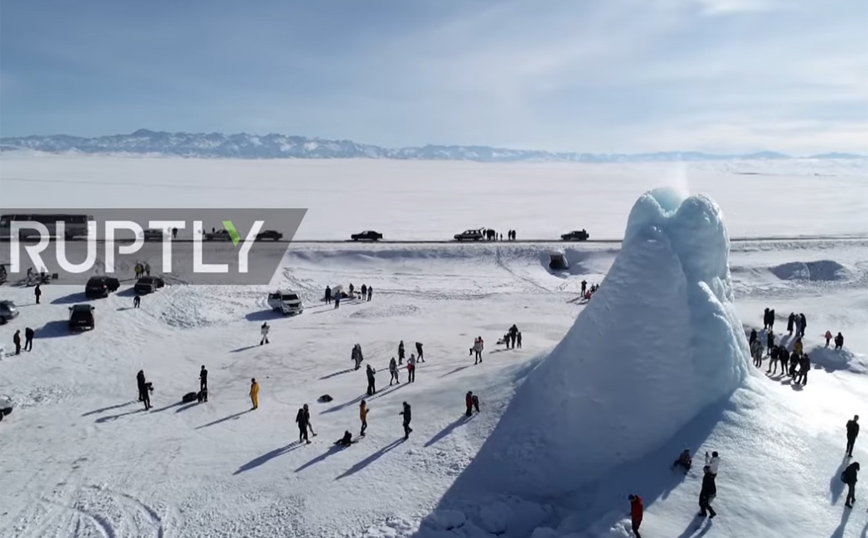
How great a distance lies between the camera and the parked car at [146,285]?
118 feet

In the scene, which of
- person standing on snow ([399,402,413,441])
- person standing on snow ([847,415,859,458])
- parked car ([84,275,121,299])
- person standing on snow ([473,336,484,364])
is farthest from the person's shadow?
parked car ([84,275,121,299])

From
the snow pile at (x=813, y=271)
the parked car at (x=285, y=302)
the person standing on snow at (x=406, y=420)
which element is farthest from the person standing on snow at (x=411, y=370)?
the snow pile at (x=813, y=271)

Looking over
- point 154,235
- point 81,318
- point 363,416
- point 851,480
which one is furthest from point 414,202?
point 851,480

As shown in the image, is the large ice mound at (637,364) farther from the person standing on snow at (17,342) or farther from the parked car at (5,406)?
the person standing on snow at (17,342)

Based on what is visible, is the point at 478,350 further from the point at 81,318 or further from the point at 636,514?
the point at 81,318

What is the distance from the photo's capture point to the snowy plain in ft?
46.5

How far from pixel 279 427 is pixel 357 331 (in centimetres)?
1249

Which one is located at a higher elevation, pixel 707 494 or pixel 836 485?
pixel 707 494

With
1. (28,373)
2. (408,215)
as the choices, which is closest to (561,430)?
(28,373)

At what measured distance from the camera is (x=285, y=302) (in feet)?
117
